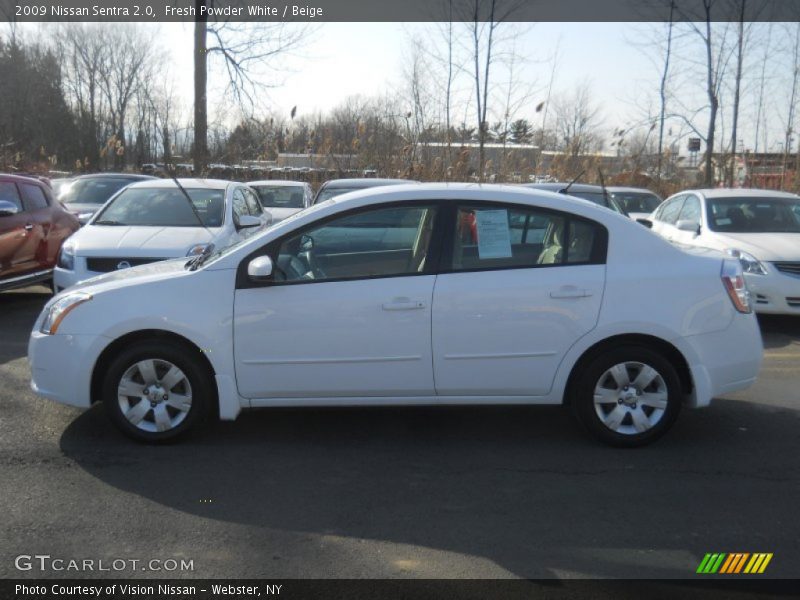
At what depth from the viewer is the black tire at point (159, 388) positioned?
4.88 m

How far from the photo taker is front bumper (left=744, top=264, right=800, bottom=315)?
28.3 ft

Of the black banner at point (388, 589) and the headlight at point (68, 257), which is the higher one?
the headlight at point (68, 257)

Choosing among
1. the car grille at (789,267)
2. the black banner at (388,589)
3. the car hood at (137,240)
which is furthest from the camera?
the car grille at (789,267)

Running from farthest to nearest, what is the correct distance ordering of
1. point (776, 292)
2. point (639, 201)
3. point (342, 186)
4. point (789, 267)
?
point (639, 201)
point (342, 186)
point (789, 267)
point (776, 292)

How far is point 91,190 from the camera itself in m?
15.5

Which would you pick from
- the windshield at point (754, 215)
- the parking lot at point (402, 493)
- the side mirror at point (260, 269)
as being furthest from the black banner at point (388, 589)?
the windshield at point (754, 215)

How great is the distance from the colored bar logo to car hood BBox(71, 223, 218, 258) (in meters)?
6.11

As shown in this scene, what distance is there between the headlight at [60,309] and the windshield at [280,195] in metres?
10.3

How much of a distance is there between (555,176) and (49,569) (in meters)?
19.2

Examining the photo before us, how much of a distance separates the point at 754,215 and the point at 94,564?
30.2 ft

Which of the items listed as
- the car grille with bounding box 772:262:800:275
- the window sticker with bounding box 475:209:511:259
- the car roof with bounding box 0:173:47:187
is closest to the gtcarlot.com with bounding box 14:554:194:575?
the window sticker with bounding box 475:209:511:259

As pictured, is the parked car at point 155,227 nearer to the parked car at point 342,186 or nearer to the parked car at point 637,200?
the parked car at point 342,186

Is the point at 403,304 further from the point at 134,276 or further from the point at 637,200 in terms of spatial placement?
the point at 637,200

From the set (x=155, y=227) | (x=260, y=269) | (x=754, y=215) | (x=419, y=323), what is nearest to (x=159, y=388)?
(x=260, y=269)
